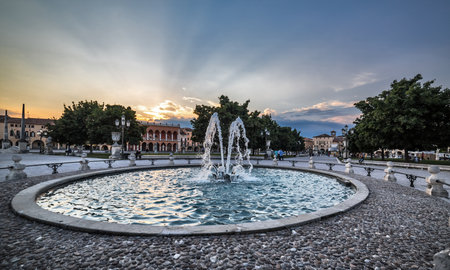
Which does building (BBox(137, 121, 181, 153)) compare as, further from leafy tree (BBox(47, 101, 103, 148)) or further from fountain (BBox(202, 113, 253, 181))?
fountain (BBox(202, 113, 253, 181))

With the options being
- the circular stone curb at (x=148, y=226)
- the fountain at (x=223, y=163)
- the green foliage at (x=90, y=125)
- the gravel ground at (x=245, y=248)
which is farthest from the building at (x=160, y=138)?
the gravel ground at (x=245, y=248)

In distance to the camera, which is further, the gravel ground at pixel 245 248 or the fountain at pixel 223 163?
the fountain at pixel 223 163

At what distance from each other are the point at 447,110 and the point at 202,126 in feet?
98.5

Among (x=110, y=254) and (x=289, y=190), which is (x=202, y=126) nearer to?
(x=289, y=190)

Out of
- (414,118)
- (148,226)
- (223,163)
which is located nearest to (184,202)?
(148,226)

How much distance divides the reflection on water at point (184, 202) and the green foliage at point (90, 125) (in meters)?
28.1

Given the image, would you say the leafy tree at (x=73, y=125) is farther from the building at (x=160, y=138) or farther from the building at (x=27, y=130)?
the building at (x=27, y=130)

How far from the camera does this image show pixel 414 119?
1964 cm

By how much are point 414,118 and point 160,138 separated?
2952 inches

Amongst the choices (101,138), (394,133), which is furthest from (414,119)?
(101,138)

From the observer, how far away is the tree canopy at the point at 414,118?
67.7ft

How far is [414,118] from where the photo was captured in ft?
64.6

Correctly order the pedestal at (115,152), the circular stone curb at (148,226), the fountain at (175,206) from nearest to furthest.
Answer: the circular stone curb at (148,226) < the fountain at (175,206) < the pedestal at (115,152)

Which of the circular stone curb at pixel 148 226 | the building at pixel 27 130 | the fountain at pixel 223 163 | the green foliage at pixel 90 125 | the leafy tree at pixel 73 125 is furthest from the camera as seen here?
the building at pixel 27 130
